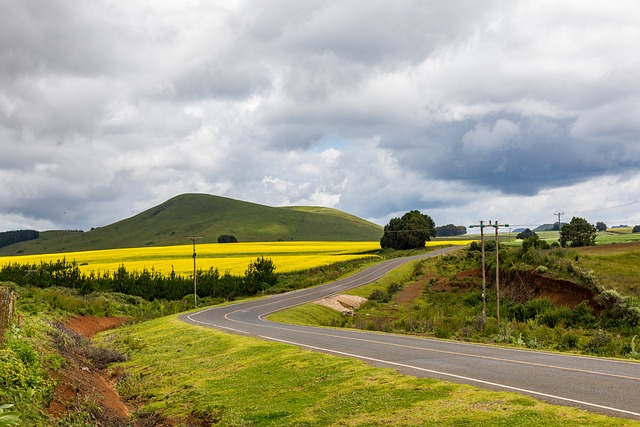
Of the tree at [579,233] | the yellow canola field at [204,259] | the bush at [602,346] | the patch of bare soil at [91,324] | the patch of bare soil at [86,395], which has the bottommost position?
the patch of bare soil at [91,324]

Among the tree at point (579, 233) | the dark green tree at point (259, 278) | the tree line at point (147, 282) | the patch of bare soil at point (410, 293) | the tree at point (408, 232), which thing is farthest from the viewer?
the tree at point (408, 232)

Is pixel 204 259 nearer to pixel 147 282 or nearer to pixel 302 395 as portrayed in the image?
pixel 147 282

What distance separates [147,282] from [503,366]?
6912 cm

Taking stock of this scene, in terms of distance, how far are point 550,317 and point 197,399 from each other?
3781 centimetres

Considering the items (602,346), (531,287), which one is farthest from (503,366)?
(531,287)

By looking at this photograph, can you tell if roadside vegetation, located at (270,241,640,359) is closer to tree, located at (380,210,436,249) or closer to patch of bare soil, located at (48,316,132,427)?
patch of bare soil, located at (48,316,132,427)

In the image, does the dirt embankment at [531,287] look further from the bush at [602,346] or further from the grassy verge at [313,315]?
the bush at [602,346]

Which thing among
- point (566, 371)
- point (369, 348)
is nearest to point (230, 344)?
point (369, 348)

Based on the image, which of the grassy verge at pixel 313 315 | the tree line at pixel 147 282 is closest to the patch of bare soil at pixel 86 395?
the grassy verge at pixel 313 315

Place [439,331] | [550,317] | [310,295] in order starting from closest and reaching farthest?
[439,331], [550,317], [310,295]

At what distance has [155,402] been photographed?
66.8 ft

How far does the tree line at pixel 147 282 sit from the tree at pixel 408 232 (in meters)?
72.7

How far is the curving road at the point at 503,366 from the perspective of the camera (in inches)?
547

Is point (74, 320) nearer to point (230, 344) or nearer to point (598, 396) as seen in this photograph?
point (230, 344)
